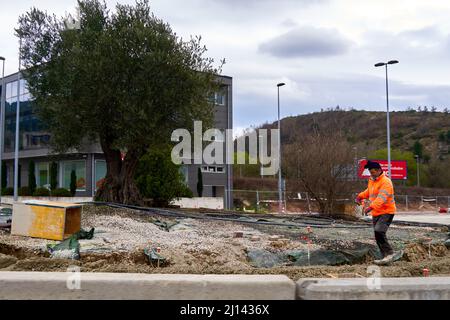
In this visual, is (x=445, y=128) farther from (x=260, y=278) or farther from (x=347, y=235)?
(x=260, y=278)

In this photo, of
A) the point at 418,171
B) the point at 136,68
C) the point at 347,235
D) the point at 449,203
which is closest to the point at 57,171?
the point at 136,68

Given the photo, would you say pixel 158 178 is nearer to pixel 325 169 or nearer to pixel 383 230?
pixel 325 169

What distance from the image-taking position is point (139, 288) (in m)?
4.63

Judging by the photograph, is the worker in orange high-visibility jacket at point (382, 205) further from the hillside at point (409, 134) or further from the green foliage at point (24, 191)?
the hillside at point (409, 134)

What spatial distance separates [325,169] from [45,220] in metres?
13.8

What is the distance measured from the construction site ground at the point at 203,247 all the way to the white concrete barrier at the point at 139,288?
1839mm

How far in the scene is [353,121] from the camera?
124625 millimetres

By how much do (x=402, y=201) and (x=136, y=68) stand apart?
4107 centimetres

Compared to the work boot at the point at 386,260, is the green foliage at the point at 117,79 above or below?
above

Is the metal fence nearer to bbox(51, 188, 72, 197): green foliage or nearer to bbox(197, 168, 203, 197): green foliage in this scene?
bbox(197, 168, 203, 197): green foliage

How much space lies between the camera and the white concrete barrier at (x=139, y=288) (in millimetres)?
4641

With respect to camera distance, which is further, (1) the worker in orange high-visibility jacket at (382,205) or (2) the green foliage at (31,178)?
(2) the green foliage at (31,178)

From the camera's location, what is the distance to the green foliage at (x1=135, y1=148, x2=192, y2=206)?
22.8 m

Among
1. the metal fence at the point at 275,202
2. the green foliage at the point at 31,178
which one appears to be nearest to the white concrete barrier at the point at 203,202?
the metal fence at the point at 275,202
